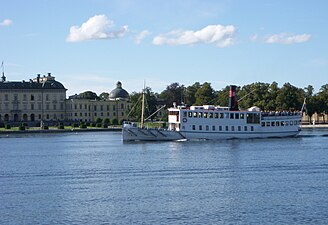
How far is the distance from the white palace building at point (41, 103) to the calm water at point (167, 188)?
349 feet

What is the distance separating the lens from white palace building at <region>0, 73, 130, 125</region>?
17938 cm

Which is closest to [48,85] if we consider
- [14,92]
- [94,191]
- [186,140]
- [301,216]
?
[14,92]

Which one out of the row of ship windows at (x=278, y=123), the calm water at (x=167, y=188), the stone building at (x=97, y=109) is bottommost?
the calm water at (x=167, y=188)

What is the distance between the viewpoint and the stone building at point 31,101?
588ft

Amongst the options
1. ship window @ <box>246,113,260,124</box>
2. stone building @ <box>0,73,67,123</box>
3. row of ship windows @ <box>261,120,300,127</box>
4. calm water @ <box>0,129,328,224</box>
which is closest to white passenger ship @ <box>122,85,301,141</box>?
ship window @ <box>246,113,260,124</box>

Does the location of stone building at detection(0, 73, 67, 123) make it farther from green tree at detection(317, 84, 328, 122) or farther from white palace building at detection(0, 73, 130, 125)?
green tree at detection(317, 84, 328, 122)

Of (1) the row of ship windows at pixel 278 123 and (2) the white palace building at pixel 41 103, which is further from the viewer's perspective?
(2) the white palace building at pixel 41 103

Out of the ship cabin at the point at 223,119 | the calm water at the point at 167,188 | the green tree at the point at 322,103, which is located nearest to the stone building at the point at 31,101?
the green tree at the point at 322,103

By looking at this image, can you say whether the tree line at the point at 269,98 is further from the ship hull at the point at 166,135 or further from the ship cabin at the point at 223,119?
the ship hull at the point at 166,135

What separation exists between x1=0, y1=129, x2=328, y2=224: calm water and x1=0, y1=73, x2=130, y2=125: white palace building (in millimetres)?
106523

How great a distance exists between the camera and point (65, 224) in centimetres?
3591

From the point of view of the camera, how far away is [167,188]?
4656 cm

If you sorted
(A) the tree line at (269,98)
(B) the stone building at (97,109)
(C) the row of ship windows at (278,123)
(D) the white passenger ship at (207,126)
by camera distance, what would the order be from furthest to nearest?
(B) the stone building at (97,109), (A) the tree line at (269,98), (C) the row of ship windows at (278,123), (D) the white passenger ship at (207,126)

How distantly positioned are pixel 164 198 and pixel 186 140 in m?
53.8
